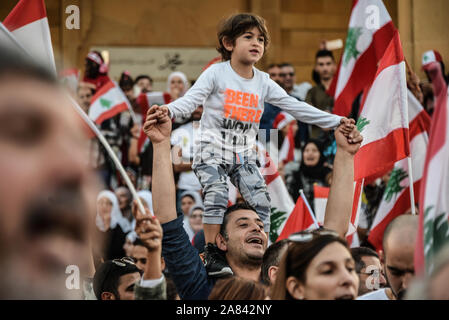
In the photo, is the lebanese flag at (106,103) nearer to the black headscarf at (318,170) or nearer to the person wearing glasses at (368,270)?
the black headscarf at (318,170)

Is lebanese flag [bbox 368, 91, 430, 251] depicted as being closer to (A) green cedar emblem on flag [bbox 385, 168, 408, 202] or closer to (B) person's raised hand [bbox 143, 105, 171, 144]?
(A) green cedar emblem on flag [bbox 385, 168, 408, 202]

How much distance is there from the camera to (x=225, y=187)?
3.99 metres

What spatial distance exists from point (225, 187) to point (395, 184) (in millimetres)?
2527

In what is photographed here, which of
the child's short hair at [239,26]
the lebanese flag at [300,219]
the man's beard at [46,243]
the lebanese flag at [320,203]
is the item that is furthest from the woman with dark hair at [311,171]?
the man's beard at [46,243]

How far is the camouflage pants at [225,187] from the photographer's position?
3.93 m

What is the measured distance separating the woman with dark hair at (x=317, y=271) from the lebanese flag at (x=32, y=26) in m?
2.27

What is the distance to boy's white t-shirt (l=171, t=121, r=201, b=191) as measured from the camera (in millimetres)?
7031

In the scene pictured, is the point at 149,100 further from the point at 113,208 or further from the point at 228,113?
the point at 228,113

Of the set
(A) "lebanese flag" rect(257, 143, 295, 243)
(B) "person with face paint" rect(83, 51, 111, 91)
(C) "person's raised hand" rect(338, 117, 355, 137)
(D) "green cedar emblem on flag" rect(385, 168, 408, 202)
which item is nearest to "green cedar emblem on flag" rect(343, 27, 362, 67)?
(D) "green cedar emblem on flag" rect(385, 168, 408, 202)

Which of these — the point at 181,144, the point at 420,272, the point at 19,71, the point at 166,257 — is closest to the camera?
the point at 19,71
